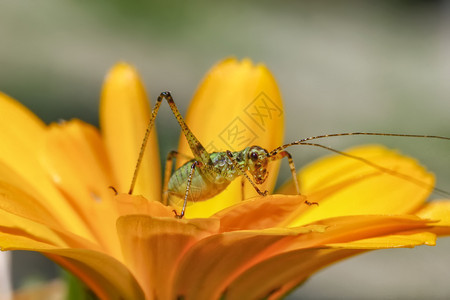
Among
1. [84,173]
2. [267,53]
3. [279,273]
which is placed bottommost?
[279,273]

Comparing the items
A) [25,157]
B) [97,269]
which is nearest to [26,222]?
[97,269]

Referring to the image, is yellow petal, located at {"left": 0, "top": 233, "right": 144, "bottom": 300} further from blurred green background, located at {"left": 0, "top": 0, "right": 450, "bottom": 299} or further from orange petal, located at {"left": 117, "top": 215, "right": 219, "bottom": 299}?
blurred green background, located at {"left": 0, "top": 0, "right": 450, "bottom": 299}

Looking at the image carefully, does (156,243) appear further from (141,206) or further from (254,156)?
(254,156)

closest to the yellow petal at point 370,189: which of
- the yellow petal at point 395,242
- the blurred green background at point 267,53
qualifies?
the yellow petal at point 395,242

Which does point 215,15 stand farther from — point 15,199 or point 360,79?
point 15,199

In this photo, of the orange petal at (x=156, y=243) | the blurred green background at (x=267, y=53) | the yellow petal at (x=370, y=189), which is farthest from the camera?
the blurred green background at (x=267, y=53)

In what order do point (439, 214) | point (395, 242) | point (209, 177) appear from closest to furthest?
1. point (395, 242)
2. point (439, 214)
3. point (209, 177)

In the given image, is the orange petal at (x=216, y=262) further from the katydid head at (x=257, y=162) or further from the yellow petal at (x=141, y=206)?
the katydid head at (x=257, y=162)
